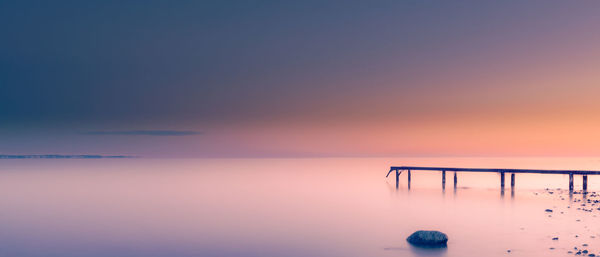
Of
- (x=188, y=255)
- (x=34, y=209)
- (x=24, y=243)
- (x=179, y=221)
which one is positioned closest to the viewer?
(x=188, y=255)

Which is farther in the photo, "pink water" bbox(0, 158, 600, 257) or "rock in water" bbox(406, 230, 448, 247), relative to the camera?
"pink water" bbox(0, 158, 600, 257)

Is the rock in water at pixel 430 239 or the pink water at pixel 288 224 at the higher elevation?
the rock in water at pixel 430 239

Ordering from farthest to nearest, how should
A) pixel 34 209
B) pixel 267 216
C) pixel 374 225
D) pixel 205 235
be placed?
pixel 34 209, pixel 267 216, pixel 374 225, pixel 205 235

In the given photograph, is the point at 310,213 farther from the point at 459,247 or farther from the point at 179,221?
the point at 459,247

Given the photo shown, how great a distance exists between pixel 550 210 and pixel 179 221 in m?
26.7

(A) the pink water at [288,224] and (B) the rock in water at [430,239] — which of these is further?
(A) the pink water at [288,224]

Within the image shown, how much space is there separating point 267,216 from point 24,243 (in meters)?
→ 16.2

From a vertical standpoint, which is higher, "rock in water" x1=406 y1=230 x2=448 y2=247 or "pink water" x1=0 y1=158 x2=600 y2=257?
"rock in water" x1=406 y1=230 x2=448 y2=247

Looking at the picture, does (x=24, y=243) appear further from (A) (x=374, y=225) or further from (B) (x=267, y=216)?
(A) (x=374, y=225)

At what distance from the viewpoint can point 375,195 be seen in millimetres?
52969

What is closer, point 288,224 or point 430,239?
point 430,239

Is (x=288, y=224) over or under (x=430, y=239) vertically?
under

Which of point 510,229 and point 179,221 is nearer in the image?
point 510,229

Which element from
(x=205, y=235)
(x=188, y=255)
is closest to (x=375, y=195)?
(x=205, y=235)
